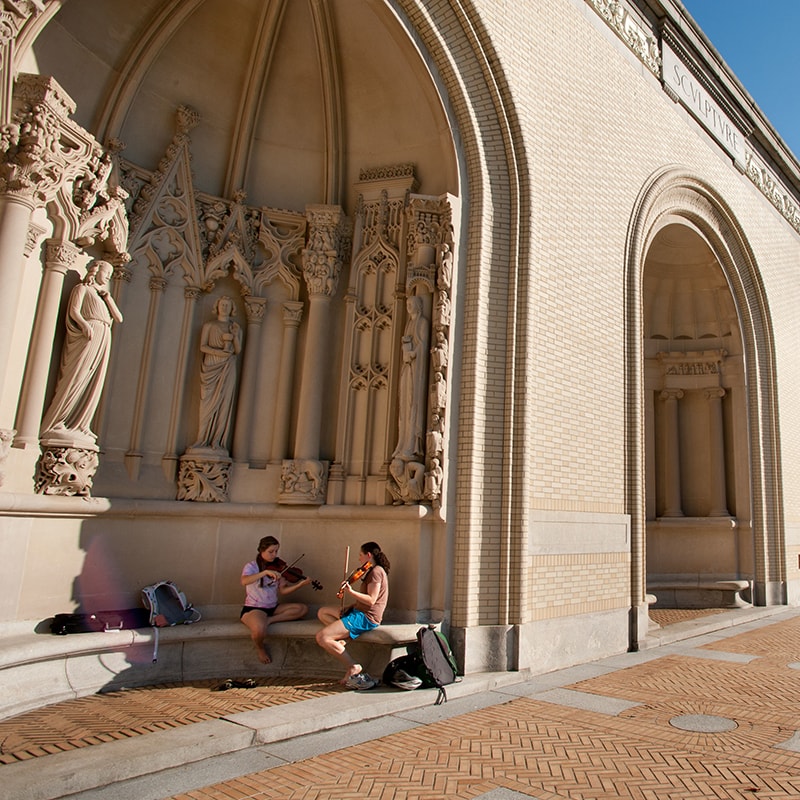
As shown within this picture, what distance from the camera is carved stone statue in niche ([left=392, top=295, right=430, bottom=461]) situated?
7.63m

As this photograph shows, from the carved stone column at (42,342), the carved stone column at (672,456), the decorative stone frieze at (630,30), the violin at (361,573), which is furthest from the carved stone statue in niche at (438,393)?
the carved stone column at (672,456)

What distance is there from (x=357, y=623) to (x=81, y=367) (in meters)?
3.65

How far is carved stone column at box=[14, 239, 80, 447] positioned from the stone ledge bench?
1.80 meters

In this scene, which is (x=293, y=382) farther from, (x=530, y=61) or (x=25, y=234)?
(x=530, y=61)

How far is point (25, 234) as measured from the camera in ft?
20.8

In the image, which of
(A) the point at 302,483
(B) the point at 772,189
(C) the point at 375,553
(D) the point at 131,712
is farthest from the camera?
(B) the point at 772,189

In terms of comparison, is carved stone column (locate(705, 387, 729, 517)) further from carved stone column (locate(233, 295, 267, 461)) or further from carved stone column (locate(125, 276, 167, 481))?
carved stone column (locate(125, 276, 167, 481))

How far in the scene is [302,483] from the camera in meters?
8.21

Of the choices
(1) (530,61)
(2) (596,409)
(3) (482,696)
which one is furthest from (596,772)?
(1) (530,61)

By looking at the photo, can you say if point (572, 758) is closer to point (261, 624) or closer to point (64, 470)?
point (261, 624)

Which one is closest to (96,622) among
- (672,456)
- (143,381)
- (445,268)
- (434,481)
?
(143,381)

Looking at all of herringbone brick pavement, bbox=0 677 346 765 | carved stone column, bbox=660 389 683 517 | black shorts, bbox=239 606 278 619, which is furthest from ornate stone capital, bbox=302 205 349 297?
carved stone column, bbox=660 389 683 517

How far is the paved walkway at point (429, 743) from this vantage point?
14.1 feet

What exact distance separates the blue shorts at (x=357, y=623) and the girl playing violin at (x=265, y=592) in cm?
73
